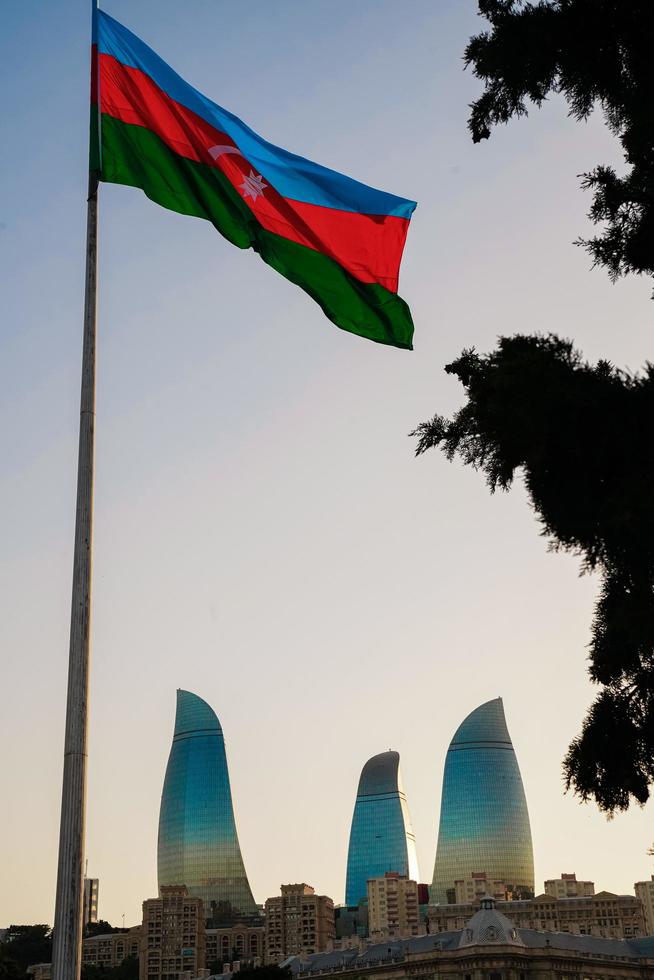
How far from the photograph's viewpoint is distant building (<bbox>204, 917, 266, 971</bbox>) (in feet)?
511

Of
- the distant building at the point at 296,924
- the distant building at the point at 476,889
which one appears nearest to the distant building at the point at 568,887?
the distant building at the point at 476,889

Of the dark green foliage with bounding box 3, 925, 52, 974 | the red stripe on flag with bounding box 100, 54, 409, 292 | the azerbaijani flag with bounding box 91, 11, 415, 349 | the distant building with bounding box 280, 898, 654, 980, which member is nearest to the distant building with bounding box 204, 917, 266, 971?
the dark green foliage with bounding box 3, 925, 52, 974

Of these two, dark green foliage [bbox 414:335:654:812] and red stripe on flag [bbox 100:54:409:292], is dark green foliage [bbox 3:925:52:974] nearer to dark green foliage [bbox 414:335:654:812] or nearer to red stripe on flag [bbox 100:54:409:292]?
red stripe on flag [bbox 100:54:409:292]

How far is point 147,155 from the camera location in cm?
1603

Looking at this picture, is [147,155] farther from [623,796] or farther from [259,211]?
[623,796]

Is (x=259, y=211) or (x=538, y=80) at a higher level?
(x=259, y=211)

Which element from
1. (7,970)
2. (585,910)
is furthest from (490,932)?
(585,910)

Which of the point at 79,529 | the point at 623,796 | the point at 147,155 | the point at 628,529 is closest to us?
the point at 628,529

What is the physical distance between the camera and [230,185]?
16.3 meters

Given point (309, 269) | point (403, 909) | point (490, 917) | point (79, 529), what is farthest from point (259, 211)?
point (403, 909)

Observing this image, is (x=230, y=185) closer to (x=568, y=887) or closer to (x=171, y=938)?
(x=171, y=938)

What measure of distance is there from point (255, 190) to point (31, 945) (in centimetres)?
15198

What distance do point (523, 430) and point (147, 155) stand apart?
922 centimetres

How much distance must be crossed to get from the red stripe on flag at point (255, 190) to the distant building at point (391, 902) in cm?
16908
